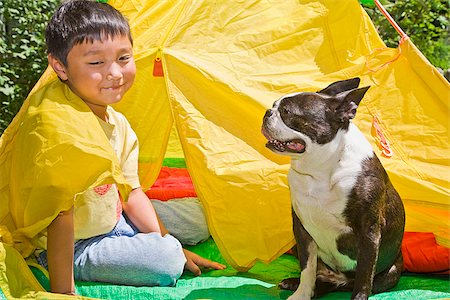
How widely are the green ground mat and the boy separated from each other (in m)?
0.06

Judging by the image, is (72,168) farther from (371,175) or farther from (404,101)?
(404,101)

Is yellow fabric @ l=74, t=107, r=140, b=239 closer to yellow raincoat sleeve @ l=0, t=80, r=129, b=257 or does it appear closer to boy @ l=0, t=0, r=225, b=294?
boy @ l=0, t=0, r=225, b=294

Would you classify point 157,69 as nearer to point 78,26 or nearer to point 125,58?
point 125,58

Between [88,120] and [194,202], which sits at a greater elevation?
[88,120]

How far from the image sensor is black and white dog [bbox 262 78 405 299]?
2.07 m

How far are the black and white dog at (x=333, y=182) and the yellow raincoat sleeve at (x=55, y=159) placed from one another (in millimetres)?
480

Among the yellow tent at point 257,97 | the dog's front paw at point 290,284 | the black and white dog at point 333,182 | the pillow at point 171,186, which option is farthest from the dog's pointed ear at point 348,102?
the pillow at point 171,186

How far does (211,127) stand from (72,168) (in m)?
0.71

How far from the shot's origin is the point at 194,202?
2789 millimetres

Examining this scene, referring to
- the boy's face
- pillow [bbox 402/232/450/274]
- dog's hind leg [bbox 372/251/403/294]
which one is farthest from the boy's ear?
pillow [bbox 402/232/450/274]

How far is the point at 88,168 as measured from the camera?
1979 millimetres

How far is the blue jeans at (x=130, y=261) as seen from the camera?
2.25 m

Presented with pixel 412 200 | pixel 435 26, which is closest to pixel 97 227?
pixel 412 200

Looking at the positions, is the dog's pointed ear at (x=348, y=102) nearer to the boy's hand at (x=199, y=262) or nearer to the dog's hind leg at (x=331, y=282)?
the dog's hind leg at (x=331, y=282)
